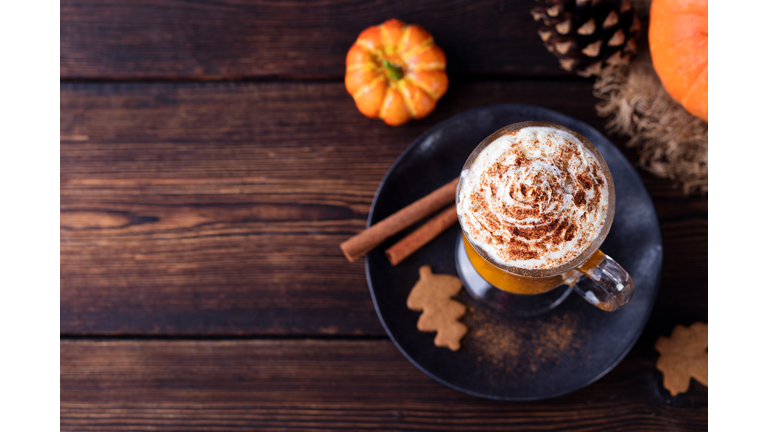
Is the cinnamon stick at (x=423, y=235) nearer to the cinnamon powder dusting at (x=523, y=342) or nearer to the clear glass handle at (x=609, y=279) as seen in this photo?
the cinnamon powder dusting at (x=523, y=342)

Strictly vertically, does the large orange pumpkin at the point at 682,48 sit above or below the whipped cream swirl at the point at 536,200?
above

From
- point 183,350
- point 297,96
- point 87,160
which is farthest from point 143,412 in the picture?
point 297,96

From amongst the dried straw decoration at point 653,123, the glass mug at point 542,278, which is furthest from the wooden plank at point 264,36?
the glass mug at point 542,278

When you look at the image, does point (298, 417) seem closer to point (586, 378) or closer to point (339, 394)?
point (339, 394)

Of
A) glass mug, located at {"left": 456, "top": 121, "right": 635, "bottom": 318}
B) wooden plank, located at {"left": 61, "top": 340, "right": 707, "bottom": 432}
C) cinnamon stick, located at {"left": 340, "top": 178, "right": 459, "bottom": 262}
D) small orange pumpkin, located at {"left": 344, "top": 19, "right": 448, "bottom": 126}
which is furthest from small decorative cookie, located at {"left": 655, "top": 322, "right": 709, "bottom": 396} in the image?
small orange pumpkin, located at {"left": 344, "top": 19, "right": 448, "bottom": 126}

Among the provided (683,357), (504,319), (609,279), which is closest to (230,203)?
(504,319)

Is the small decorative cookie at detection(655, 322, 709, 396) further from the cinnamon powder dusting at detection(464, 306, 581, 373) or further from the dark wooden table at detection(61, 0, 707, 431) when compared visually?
the cinnamon powder dusting at detection(464, 306, 581, 373)
